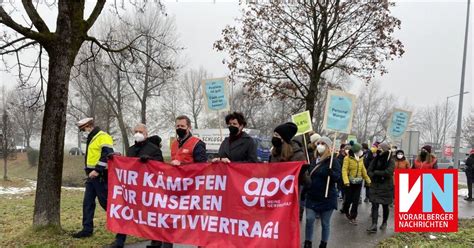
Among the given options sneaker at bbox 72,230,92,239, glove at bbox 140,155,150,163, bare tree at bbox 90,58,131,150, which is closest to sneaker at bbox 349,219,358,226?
glove at bbox 140,155,150,163

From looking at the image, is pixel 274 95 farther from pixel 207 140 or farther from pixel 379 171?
pixel 207 140

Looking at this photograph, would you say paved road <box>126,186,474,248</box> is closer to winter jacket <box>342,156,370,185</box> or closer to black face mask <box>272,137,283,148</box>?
winter jacket <box>342,156,370,185</box>

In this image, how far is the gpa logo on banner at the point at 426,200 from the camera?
5949mm

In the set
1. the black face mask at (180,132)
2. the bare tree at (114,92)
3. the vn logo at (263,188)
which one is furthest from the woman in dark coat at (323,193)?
the bare tree at (114,92)

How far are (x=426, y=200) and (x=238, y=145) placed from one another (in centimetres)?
272

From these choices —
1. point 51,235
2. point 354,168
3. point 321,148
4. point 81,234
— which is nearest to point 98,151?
point 81,234

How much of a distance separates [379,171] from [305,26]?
7.85 meters

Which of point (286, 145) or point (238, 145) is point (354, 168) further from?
point (238, 145)

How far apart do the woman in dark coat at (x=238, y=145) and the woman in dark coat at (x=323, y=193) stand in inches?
51.9

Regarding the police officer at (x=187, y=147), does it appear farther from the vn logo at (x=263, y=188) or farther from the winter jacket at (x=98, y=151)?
the winter jacket at (x=98, y=151)

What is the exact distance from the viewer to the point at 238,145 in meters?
5.95

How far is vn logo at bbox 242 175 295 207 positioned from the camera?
17.4 ft

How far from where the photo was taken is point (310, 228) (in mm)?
6750

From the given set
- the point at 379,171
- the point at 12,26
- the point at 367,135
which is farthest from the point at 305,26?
the point at 367,135
